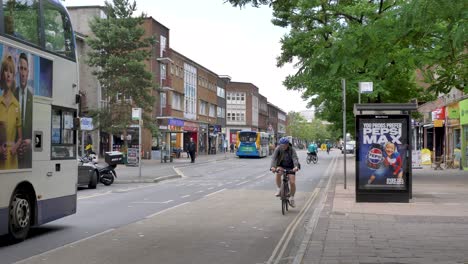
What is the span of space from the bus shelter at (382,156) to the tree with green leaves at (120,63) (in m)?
26.8

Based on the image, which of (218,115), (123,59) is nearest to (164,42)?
(123,59)

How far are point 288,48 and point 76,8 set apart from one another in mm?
31828

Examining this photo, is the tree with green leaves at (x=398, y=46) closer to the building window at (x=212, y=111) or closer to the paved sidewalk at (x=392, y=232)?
the paved sidewalk at (x=392, y=232)

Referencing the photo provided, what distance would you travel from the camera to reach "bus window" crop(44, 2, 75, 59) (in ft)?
32.0

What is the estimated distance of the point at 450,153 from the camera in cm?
3653

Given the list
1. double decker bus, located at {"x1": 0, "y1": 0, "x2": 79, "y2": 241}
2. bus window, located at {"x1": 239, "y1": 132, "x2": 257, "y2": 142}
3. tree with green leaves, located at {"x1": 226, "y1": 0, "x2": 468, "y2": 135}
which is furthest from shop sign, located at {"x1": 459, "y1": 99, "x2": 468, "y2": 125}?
double decker bus, located at {"x1": 0, "y1": 0, "x2": 79, "y2": 241}

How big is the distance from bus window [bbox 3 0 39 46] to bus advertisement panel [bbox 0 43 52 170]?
278 mm

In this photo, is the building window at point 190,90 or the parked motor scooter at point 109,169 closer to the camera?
the parked motor scooter at point 109,169

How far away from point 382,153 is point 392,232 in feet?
17.0

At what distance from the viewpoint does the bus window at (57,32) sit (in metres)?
9.75

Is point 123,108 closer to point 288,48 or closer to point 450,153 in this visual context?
point 288,48

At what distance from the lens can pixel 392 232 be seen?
947cm

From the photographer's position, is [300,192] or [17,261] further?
[300,192]

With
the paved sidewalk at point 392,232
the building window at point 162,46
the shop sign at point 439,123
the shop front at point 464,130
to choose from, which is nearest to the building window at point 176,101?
the building window at point 162,46
